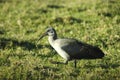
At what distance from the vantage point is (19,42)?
14773 millimetres

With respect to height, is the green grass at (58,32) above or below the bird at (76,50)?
below

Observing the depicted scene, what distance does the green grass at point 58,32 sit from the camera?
11.1 meters

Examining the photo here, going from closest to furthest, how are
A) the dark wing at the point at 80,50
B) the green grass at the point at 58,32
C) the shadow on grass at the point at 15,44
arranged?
1. the green grass at the point at 58,32
2. the dark wing at the point at 80,50
3. the shadow on grass at the point at 15,44

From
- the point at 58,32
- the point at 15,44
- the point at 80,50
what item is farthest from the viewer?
the point at 58,32

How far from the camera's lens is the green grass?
11094 mm

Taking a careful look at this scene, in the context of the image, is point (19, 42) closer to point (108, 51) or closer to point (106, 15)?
point (108, 51)

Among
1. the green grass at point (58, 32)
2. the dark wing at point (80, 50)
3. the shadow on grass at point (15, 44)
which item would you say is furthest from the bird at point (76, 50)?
the shadow on grass at point (15, 44)

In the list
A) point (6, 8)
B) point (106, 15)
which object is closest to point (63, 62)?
point (106, 15)

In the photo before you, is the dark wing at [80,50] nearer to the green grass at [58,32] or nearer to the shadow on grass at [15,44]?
the green grass at [58,32]

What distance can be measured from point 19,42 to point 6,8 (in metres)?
6.83

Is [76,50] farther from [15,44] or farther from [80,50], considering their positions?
[15,44]

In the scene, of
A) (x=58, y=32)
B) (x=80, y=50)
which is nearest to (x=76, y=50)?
(x=80, y=50)

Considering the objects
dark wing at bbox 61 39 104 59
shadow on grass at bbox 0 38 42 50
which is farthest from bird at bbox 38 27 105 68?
A: shadow on grass at bbox 0 38 42 50

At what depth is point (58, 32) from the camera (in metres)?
16.5
